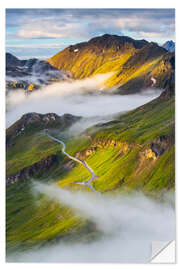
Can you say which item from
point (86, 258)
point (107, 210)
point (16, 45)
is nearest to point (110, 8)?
point (16, 45)

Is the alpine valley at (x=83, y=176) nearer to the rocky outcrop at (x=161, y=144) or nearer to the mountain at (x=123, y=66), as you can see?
the rocky outcrop at (x=161, y=144)

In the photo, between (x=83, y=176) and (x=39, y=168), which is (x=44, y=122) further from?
(x=83, y=176)

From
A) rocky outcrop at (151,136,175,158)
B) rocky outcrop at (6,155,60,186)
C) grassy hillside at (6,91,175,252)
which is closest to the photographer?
grassy hillside at (6,91,175,252)

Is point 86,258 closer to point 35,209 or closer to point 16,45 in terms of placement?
point 35,209

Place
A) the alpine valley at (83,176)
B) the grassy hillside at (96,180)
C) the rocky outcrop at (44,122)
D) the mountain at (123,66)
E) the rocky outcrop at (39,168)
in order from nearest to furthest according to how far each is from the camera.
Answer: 1. the alpine valley at (83,176)
2. the grassy hillside at (96,180)
3. the rocky outcrop at (39,168)
4. the rocky outcrop at (44,122)
5. the mountain at (123,66)

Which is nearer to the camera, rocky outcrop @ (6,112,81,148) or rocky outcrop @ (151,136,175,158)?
rocky outcrop @ (151,136,175,158)

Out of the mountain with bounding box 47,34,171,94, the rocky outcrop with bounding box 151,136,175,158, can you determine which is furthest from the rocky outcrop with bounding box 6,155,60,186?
the mountain with bounding box 47,34,171,94

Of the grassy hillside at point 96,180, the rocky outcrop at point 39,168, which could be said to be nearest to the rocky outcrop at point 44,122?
the rocky outcrop at point 39,168

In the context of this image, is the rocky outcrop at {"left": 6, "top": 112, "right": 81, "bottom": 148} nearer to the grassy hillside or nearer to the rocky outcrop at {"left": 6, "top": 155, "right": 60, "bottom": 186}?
the rocky outcrop at {"left": 6, "top": 155, "right": 60, "bottom": 186}
